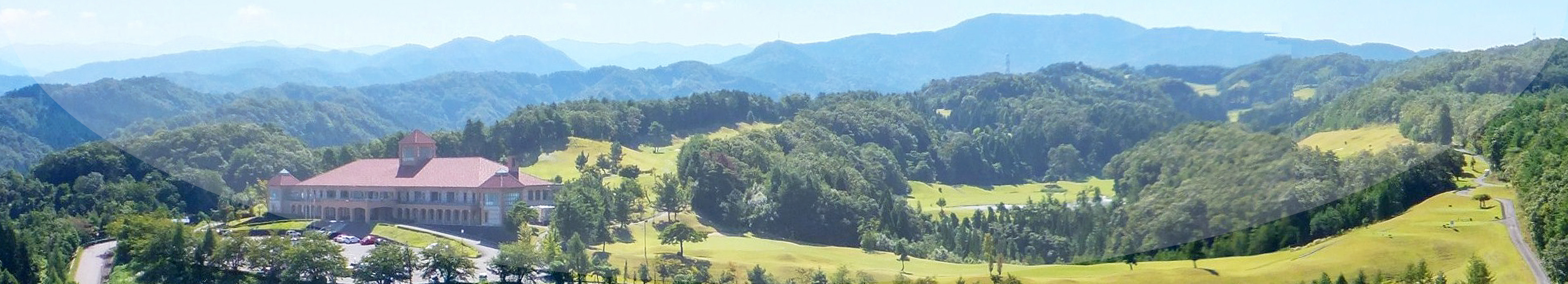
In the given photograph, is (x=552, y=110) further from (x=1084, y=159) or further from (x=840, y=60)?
(x=840, y=60)

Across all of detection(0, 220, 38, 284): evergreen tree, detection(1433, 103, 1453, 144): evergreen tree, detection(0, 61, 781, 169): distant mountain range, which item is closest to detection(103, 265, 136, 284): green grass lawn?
detection(0, 220, 38, 284): evergreen tree

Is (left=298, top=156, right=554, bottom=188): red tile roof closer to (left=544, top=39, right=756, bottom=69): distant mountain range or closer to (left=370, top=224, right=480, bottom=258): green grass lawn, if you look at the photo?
(left=370, top=224, right=480, bottom=258): green grass lawn

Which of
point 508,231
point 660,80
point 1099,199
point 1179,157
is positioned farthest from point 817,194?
point 660,80

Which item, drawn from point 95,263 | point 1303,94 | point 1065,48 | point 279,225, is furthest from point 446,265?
point 1065,48

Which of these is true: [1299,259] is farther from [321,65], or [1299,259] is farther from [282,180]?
[321,65]

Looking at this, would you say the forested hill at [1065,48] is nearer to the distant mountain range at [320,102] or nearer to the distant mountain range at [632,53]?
the distant mountain range at [320,102]

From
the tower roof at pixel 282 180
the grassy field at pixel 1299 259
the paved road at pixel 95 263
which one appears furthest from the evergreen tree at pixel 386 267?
the paved road at pixel 95 263
